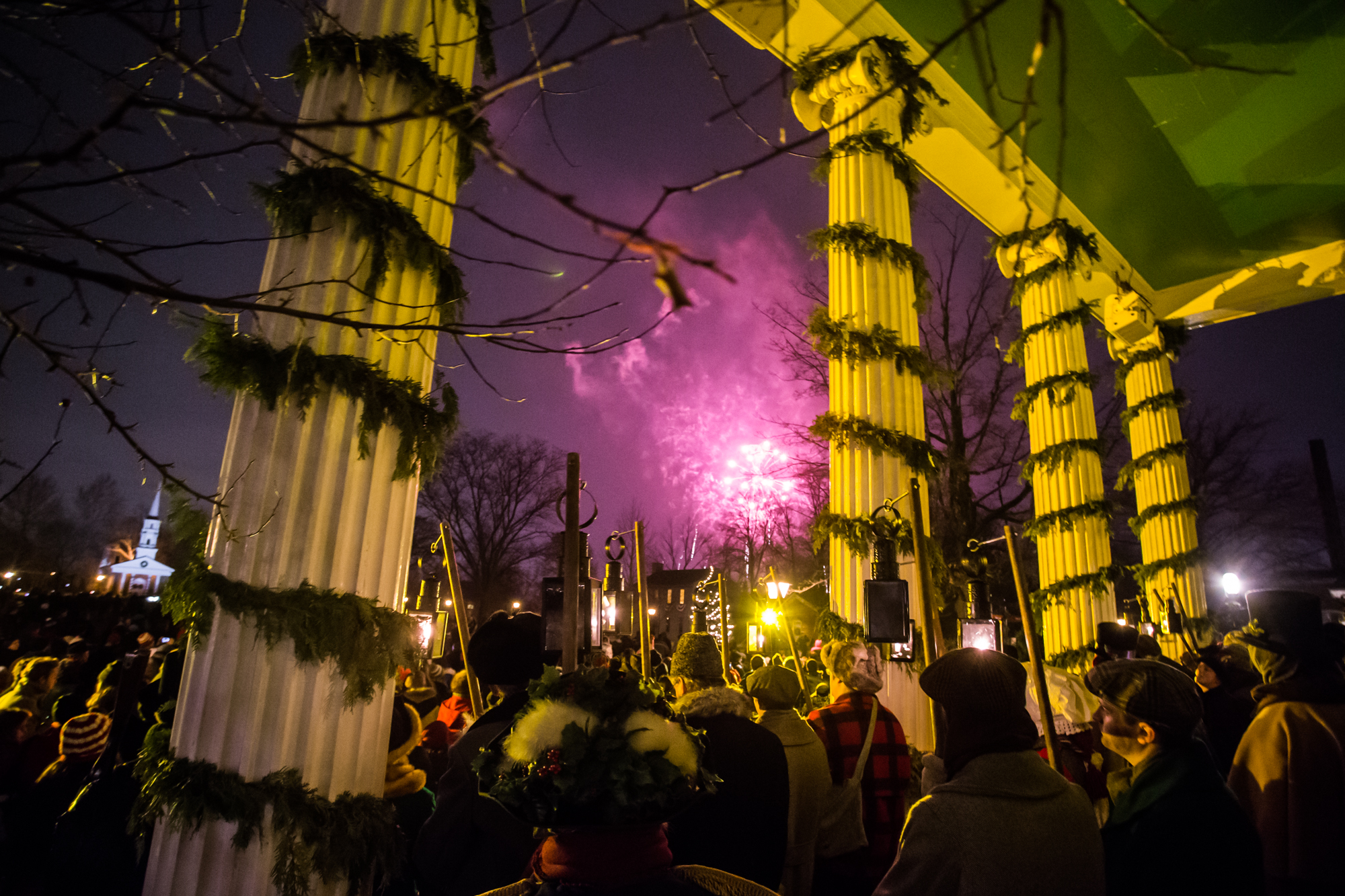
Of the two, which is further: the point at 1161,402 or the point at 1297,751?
the point at 1161,402

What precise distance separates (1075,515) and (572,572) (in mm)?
9834

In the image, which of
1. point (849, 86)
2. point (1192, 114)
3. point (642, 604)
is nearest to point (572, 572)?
point (642, 604)

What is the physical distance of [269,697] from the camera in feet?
10.2

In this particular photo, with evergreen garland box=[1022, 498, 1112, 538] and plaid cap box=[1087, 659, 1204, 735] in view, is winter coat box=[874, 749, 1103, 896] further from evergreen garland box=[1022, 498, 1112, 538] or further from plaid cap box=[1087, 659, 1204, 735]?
evergreen garland box=[1022, 498, 1112, 538]

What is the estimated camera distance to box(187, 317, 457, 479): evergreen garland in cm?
321

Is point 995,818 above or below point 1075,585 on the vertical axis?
below

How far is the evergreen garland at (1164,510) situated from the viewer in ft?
41.8

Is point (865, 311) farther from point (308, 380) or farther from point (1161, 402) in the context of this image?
point (1161, 402)

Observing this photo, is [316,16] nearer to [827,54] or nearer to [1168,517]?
[827,54]

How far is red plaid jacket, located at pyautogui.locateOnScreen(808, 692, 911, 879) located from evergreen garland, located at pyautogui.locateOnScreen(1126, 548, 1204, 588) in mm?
11095

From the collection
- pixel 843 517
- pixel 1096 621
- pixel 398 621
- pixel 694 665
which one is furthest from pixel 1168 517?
pixel 398 621

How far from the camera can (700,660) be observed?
424 cm

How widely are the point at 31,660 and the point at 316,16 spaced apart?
5.50 metres

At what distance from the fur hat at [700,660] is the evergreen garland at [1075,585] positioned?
772cm
